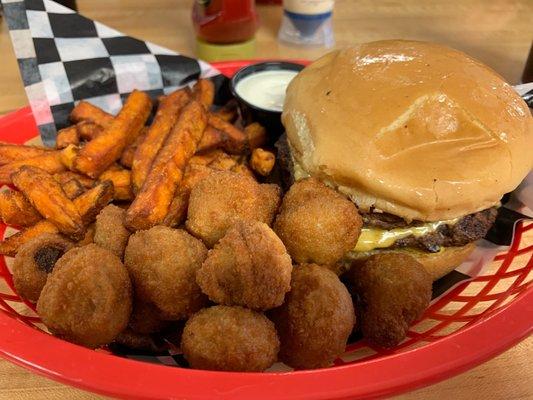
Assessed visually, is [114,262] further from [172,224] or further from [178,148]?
[178,148]

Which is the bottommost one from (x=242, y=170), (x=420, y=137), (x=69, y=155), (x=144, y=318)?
(x=144, y=318)

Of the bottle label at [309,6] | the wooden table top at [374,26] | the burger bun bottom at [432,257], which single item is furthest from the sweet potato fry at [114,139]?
the bottle label at [309,6]

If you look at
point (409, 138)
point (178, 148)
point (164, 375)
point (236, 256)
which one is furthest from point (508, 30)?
point (164, 375)

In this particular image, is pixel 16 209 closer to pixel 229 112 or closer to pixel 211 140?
pixel 211 140

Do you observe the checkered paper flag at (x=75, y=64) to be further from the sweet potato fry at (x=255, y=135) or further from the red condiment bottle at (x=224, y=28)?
the red condiment bottle at (x=224, y=28)

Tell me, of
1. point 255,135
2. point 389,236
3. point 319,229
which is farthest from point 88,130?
point 389,236

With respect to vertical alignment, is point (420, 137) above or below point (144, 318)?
above
